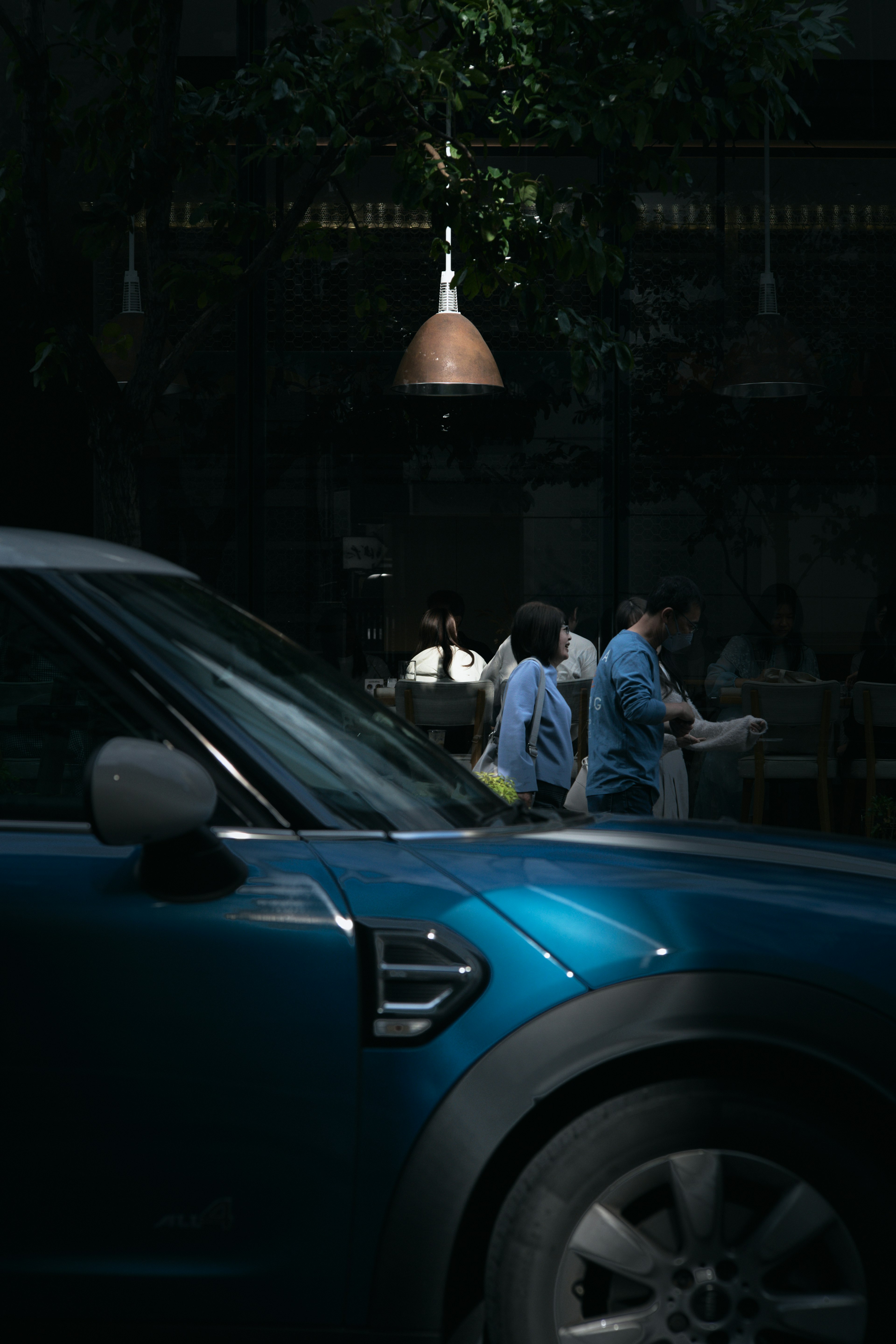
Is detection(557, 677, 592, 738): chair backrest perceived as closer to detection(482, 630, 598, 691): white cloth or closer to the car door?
detection(482, 630, 598, 691): white cloth

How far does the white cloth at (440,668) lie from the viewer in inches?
369

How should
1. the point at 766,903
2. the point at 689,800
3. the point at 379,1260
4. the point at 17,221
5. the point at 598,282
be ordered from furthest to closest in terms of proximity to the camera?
the point at 689,800 < the point at 17,221 < the point at 598,282 < the point at 766,903 < the point at 379,1260

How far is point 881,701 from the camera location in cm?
927

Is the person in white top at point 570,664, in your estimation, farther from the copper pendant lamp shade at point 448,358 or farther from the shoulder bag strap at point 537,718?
the shoulder bag strap at point 537,718

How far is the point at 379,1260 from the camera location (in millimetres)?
2113

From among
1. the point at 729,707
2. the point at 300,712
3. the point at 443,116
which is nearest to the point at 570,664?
the point at 729,707

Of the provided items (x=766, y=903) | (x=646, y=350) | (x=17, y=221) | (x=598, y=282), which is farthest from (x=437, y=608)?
(x=766, y=903)

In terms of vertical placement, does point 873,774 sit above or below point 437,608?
below

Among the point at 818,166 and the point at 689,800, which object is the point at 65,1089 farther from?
the point at 818,166

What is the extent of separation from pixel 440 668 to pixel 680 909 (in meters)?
7.16

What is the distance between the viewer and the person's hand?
19.1ft

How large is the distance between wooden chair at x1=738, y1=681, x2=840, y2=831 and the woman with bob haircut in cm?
289

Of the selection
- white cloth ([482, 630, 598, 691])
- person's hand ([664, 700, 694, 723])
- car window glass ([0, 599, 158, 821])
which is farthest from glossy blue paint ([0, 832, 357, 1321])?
white cloth ([482, 630, 598, 691])

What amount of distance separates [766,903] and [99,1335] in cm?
131
